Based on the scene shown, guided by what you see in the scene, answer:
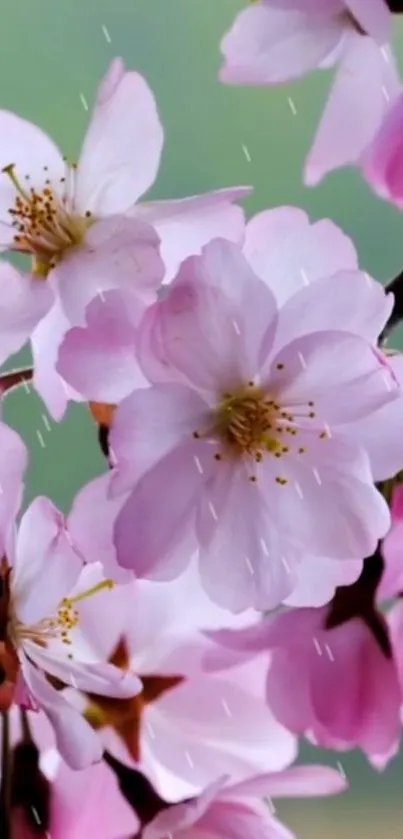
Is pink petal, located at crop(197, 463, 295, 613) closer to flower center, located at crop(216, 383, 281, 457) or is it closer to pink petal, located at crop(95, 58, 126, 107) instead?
flower center, located at crop(216, 383, 281, 457)

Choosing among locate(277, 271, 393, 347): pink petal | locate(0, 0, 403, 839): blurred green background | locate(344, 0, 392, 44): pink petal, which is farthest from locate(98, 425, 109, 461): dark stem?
locate(344, 0, 392, 44): pink petal

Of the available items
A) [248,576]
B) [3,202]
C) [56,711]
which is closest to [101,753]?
[56,711]

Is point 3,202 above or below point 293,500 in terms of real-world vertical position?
above

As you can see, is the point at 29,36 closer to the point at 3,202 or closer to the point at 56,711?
the point at 3,202

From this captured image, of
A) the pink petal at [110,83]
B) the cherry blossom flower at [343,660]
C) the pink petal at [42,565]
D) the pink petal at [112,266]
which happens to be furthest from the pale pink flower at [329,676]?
the pink petal at [110,83]

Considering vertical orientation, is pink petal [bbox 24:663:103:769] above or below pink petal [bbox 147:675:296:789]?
above

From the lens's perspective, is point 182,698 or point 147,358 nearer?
point 147,358

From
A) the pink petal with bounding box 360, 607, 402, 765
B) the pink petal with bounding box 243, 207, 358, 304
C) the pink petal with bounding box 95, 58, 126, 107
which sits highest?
the pink petal with bounding box 95, 58, 126, 107

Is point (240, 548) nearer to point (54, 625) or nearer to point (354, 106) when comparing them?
point (54, 625)
